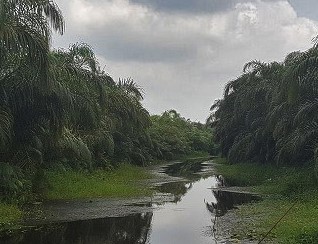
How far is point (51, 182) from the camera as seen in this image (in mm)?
21000

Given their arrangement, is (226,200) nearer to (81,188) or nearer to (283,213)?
(283,213)

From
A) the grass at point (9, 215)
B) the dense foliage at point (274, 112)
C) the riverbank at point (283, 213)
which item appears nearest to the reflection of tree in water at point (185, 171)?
the dense foliage at point (274, 112)

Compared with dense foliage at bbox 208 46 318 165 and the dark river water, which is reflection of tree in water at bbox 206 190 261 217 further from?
dense foliage at bbox 208 46 318 165

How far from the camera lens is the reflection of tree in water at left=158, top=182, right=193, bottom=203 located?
2294 cm

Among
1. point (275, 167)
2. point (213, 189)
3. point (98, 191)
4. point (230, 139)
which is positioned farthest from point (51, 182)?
point (230, 139)

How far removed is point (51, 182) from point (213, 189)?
8887 mm

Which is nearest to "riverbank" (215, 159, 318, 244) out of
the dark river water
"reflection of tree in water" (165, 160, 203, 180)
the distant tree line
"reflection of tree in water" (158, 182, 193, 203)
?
the dark river water

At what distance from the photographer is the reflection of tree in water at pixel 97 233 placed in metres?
12.3

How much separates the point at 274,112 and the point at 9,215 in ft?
51.0

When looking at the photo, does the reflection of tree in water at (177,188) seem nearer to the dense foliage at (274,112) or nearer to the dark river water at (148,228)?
the dark river water at (148,228)

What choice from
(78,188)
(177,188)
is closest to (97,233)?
(78,188)

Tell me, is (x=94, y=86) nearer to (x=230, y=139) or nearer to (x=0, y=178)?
(x=0, y=178)

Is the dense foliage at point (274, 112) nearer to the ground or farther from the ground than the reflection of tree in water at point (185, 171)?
farther from the ground

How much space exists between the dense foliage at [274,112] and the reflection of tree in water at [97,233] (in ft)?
22.8
